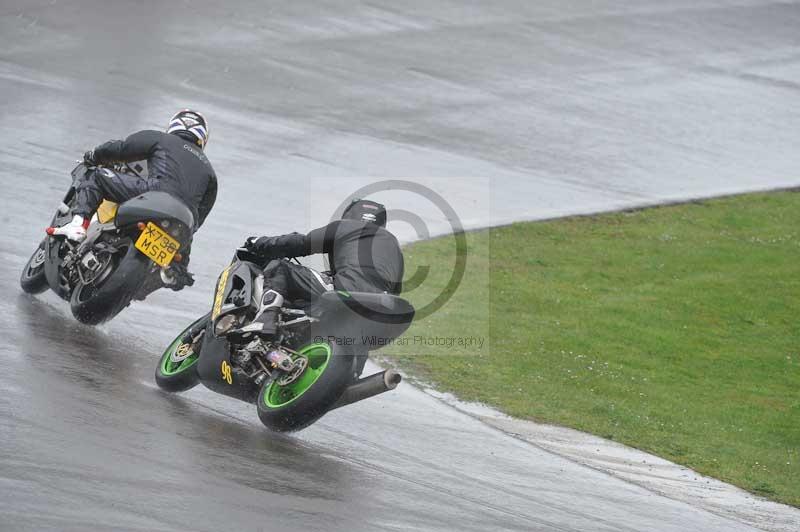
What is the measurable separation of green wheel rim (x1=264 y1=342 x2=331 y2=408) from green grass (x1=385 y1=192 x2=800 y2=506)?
3.75 meters

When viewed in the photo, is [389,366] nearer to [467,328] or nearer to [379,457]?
→ [467,328]

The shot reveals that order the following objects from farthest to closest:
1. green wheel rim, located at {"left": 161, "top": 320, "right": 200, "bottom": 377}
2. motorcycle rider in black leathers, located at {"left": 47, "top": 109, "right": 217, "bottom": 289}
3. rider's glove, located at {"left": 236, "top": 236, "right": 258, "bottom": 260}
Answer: motorcycle rider in black leathers, located at {"left": 47, "top": 109, "right": 217, "bottom": 289} → green wheel rim, located at {"left": 161, "top": 320, "right": 200, "bottom": 377} → rider's glove, located at {"left": 236, "top": 236, "right": 258, "bottom": 260}

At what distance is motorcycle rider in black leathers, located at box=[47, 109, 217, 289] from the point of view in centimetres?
982

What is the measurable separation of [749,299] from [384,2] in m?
16.1

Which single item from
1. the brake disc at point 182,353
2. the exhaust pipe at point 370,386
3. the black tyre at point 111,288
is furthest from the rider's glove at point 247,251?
the exhaust pipe at point 370,386

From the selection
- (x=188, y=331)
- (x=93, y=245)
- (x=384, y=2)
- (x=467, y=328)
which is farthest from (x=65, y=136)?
(x=384, y=2)

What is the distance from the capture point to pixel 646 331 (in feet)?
49.1

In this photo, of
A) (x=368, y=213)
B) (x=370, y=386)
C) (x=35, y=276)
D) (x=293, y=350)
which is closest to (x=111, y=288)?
(x=35, y=276)

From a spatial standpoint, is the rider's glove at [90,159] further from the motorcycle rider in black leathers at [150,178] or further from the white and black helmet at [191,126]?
the white and black helmet at [191,126]

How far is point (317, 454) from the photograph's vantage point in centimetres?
796

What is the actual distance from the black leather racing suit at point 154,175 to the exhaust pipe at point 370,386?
2666 mm

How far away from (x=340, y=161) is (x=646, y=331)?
6.41m

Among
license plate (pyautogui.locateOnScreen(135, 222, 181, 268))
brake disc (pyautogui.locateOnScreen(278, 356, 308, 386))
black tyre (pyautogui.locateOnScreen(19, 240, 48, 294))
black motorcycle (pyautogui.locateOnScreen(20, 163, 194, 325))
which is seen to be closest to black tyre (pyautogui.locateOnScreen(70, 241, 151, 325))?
black motorcycle (pyautogui.locateOnScreen(20, 163, 194, 325))

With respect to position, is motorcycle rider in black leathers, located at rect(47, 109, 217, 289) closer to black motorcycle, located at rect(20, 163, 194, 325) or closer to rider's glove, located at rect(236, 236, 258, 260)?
black motorcycle, located at rect(20, 163, 194, 325)
